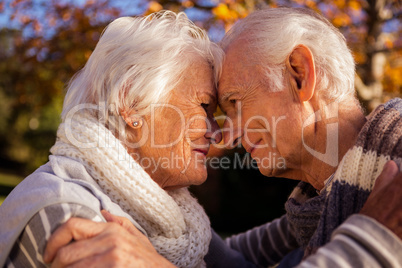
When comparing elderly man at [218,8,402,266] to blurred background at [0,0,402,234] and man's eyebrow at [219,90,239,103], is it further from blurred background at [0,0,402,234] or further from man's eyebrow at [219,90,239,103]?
blurred background at [0,0,402,234]

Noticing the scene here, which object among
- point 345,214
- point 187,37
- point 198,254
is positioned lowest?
point 198,254

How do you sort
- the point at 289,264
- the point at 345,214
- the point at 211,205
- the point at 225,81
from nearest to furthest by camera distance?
the point at 345,214, the point at 225,81, the point at 289,264, the point at 211,205

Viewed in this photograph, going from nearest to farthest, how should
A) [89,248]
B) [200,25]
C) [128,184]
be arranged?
[89,248] → [128,184] → [200,25]

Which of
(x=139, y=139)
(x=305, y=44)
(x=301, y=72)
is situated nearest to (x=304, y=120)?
(x=301, y=72)

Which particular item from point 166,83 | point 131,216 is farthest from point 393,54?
point 131,216

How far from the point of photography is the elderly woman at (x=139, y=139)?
6.55 ft

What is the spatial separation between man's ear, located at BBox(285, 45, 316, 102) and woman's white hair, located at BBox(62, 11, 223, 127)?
589 mm

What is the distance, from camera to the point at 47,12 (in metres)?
6.01

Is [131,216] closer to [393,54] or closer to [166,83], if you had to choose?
[166,83]

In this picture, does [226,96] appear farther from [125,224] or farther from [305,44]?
[125,224]

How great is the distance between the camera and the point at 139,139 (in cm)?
252

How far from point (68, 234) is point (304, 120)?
1.42 meters

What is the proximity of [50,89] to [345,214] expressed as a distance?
5.41 m

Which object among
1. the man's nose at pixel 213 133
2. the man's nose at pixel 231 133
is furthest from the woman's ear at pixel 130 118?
the man's nose at pixel 231 133
